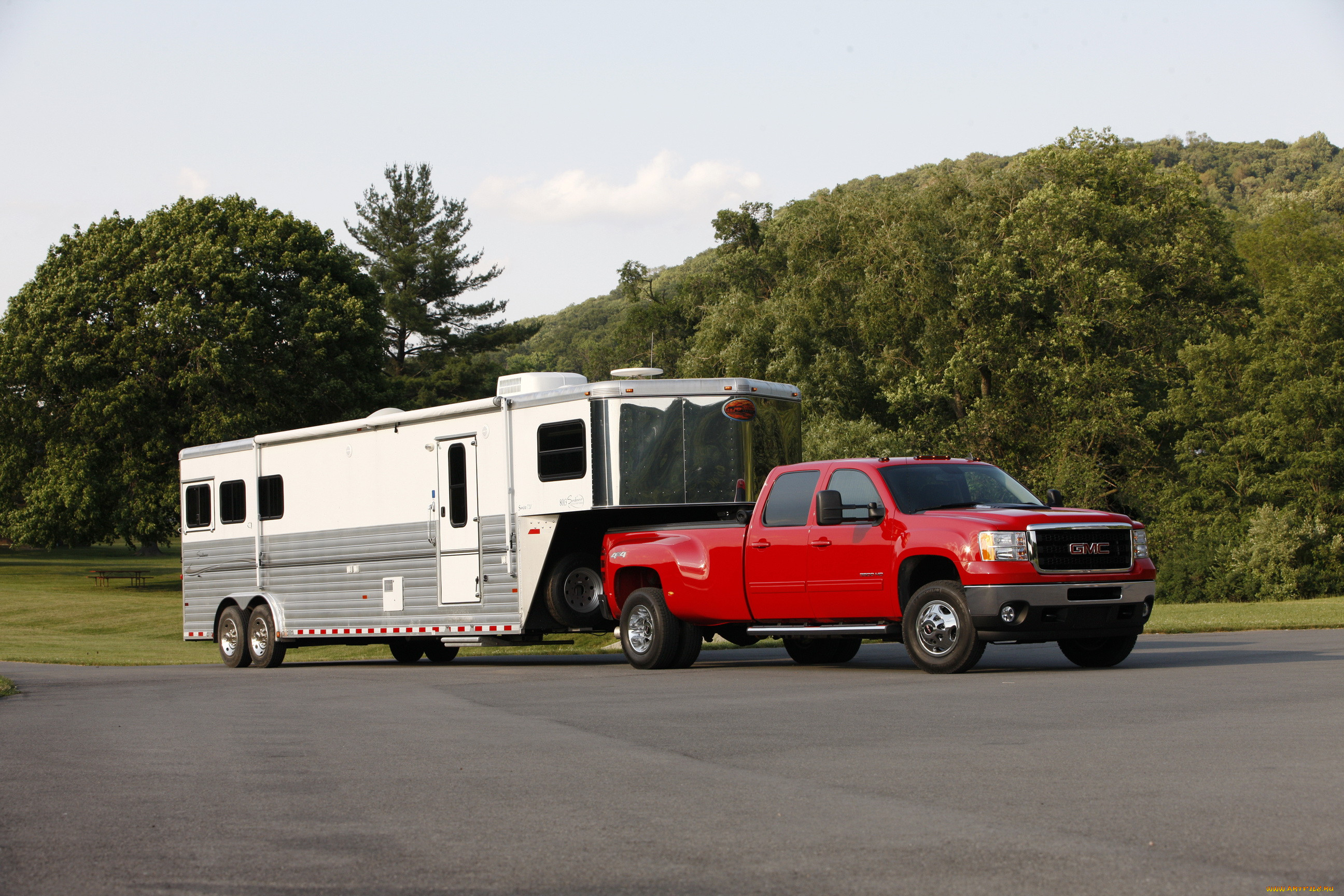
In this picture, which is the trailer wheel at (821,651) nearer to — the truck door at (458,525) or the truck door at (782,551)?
the truck door at (782,551)

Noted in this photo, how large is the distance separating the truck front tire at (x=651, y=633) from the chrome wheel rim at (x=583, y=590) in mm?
750

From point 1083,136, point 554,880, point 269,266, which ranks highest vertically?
point 1083,136

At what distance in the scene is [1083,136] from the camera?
179ft

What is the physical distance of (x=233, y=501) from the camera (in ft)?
72.3

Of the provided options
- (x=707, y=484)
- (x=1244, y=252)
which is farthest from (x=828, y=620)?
(x=1244, y=252)

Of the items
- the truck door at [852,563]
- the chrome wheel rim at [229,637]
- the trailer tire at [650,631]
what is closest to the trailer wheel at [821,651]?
the trailer tire at [650,631]

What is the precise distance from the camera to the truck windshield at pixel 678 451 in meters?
16.7

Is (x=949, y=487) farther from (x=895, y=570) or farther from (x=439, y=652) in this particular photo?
(x=439, y=652)

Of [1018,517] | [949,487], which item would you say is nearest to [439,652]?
[949,487]

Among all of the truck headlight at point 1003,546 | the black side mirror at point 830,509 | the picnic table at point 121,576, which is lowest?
the picnic table at point 121,576

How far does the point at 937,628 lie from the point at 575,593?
509 centimetres

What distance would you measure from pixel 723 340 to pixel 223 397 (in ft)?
58.7

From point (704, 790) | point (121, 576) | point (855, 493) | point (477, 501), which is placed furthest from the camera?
point (121, 576)

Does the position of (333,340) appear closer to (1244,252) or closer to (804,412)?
(804,412)
